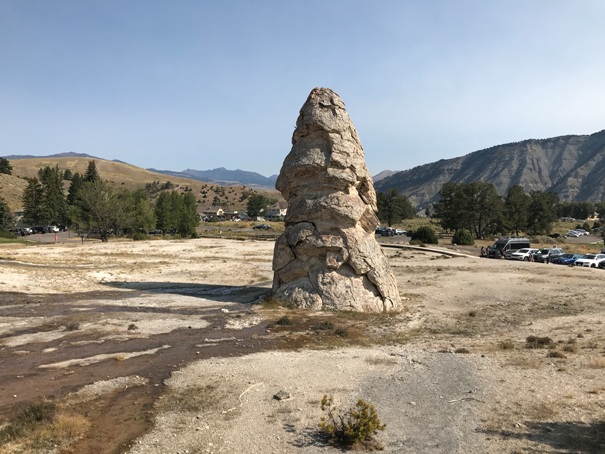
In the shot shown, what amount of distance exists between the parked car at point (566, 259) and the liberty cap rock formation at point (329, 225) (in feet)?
102

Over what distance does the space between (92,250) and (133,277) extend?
2418cm

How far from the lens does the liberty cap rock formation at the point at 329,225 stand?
24031mm

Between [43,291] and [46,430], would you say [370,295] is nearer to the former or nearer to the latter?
[46,430]

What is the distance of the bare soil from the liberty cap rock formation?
5.18 feet

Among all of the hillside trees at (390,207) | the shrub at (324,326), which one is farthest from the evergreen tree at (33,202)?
the shrub at (324,326)

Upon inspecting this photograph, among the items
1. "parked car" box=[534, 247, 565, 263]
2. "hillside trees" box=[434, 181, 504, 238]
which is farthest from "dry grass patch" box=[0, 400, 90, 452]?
"hillside trees" box=[434, 181, 504, 238]

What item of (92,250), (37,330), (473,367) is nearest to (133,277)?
(37,330)

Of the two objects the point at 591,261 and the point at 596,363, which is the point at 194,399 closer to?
the point at 596,363

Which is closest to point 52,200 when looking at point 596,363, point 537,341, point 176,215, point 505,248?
point 176,215

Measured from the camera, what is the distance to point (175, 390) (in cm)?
1258

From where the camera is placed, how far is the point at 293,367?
47.5ft

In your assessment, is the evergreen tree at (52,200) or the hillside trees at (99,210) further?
the evergreen tree at (52,200)

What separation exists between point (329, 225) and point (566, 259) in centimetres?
3488

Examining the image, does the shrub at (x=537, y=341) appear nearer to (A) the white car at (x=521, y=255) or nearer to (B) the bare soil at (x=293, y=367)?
(B) the bare soil at (x=293, y=367)
